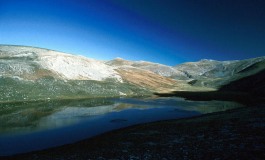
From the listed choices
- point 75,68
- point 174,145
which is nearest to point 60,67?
point 75,68

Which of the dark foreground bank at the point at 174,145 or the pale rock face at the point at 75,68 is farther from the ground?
the pale rock face at the point at 75,68

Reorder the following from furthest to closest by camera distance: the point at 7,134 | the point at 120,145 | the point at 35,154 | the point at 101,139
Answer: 1. the point at 7,134
2. the point at 101,139
3. the point at 120,145
4. the point at 35,154

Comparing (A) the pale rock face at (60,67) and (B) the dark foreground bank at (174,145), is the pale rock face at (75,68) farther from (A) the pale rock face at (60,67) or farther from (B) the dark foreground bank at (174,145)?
(B) the dark foreground bank at (174,145)

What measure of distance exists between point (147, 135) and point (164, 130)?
3.98 metres

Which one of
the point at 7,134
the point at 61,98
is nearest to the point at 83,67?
the point at 61,98

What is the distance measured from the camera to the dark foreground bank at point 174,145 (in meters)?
23.6

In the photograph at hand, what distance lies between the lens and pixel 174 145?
89.0ft

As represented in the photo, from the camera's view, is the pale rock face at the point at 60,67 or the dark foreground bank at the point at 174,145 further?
the pale rock face at the point at 60,67

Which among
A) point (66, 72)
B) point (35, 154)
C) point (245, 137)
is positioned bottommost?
point (35, 154)

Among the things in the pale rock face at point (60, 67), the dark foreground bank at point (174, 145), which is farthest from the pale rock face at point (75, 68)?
the dark foreground bank at point (174, 145)

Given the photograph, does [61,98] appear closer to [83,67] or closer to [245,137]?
[83,67]

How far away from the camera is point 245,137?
2858 cm

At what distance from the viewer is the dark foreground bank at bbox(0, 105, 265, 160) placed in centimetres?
2358

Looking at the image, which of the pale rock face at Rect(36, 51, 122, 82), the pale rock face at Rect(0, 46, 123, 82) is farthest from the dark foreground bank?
the pale rock face at Rect(36, 51, 122, 82)
